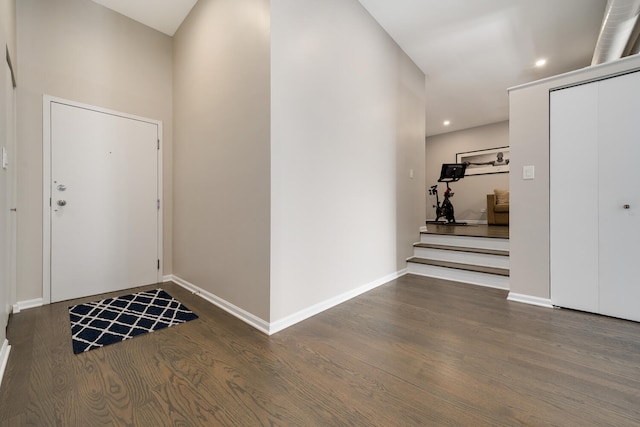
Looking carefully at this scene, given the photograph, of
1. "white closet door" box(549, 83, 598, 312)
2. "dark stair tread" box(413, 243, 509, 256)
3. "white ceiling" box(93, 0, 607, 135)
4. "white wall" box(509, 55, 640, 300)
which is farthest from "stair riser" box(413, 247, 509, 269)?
"white ceiling" box(93, 0, 607, 135)

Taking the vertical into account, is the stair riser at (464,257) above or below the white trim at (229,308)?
above

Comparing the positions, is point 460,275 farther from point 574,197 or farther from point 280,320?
point 280,320

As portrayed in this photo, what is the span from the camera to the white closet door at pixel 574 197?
222 centimetres

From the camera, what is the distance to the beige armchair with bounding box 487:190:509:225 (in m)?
5.62

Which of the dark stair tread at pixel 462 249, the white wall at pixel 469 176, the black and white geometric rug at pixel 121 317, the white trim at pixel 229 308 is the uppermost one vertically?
the white wall at pixel 469 176

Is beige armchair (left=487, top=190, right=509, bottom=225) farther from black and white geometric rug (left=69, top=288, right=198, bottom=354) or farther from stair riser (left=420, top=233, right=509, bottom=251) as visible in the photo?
black and white geometric rug (left=69, top=288, right=198, bottom=354)

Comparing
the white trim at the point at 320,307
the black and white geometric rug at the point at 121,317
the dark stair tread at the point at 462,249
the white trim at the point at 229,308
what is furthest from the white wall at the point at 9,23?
the dark stair tread at the point at 462,249

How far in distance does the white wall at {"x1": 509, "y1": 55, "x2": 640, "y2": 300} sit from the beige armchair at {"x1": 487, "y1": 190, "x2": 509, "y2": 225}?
11.7 feet

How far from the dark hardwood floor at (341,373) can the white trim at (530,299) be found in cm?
17

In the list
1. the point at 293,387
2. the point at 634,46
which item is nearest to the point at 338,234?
the point at 293,387

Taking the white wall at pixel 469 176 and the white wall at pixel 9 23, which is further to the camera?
the white wall at pixel 469 176

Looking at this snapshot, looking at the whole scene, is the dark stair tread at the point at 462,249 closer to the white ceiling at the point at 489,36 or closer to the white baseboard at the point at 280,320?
the white baseboard at the point at 280,320

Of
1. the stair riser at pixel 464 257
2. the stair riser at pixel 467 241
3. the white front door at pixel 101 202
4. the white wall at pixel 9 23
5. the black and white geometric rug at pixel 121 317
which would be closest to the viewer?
the white wall at pixel 9 23

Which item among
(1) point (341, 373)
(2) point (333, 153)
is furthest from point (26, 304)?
(2) point (333, 153)
